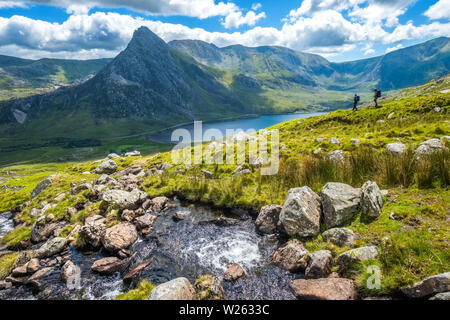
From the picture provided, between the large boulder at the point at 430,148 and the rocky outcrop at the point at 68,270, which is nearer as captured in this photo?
the rocky outcrop at the point at 68,270

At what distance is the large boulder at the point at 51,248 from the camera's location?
37.6 feet

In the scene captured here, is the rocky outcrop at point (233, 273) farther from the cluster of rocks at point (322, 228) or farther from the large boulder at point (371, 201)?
the large boulder at point (371, 201)

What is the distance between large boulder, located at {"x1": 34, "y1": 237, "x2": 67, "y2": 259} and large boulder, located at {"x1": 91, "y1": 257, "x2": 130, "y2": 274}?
301cm

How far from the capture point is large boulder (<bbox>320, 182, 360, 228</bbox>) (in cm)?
938

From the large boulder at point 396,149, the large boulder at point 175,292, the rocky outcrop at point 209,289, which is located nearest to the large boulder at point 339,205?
the large boulder at point 396,149

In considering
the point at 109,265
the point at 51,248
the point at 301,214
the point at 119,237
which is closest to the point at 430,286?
the point at 301,214

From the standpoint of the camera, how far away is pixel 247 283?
8.49 meters

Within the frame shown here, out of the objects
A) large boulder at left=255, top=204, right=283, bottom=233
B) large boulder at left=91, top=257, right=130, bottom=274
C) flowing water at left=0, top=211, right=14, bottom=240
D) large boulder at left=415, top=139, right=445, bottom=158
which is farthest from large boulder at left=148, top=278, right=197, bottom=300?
flowing water at left=0, top=211, right=14, bottom=240

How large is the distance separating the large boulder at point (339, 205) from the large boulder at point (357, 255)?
1.83 m

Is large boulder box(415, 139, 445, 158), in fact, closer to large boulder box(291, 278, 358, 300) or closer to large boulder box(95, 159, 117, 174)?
large boulder box(291, 278, 358, 300)

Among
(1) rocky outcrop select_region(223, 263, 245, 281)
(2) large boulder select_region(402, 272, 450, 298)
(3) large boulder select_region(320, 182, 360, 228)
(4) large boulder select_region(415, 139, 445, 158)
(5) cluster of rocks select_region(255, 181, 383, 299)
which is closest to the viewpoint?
(2) large boulder select_region(402, 272, 450, 298)

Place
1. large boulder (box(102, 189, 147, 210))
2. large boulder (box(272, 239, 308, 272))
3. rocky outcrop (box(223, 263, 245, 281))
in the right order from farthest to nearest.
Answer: large boulder (box(102, 189, 147, 210))
rocky outcrop (box(223, 263, 245, 281))
large boulder (box(272, 239, 308, 272))
